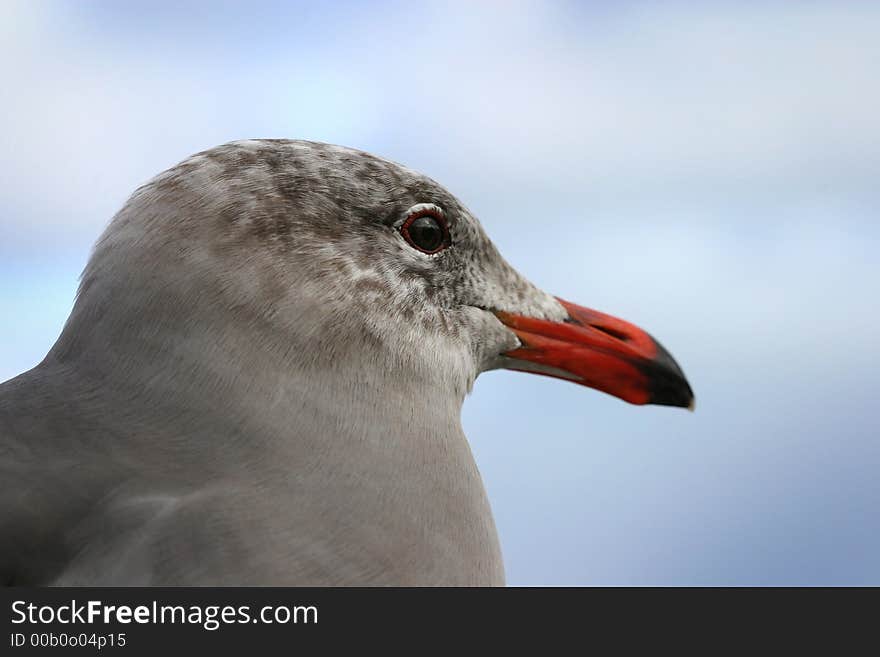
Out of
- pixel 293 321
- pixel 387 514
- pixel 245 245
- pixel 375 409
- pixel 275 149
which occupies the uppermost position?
pixel 275 149

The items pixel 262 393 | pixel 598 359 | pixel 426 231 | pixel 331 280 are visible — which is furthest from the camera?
pixel 598 359

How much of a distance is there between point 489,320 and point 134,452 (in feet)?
4.17

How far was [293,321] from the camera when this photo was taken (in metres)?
2.83

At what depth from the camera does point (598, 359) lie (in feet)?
11.6

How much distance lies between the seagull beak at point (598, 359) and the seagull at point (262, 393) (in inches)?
6.7

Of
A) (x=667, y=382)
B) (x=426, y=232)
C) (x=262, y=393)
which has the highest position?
(x=426, y=232)

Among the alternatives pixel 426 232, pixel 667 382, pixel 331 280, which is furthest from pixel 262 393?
pixel 667 382

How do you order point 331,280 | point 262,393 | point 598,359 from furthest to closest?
point 598,359
point 331,280
point 262,393

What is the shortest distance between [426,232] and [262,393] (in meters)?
0.87

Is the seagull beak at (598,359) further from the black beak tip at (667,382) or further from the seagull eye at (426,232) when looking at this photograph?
the seagull eye at (426,232)

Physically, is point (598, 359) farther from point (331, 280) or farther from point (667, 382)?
point (331, 280)
